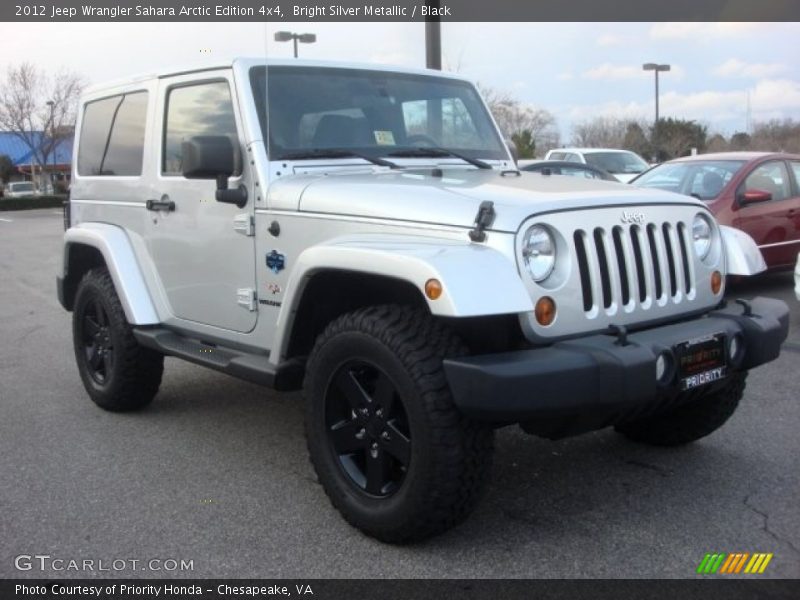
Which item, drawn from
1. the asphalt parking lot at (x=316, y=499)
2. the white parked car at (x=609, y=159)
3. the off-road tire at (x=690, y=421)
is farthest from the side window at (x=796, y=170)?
the white parked car at (x=609, y=159)

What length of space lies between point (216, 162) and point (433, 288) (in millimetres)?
1527

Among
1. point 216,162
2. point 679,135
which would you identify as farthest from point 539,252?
point 679,135

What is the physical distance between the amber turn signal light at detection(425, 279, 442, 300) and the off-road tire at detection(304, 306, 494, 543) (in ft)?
0.84

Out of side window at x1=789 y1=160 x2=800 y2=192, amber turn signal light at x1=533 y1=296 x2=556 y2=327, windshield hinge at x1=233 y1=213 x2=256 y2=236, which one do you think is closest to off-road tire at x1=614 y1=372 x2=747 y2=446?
amber turn signal light at x1=533 y1=296 x2=556 y2=327

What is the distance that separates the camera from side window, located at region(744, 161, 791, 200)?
9.28 m

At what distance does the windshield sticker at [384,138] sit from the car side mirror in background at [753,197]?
572 centimetres

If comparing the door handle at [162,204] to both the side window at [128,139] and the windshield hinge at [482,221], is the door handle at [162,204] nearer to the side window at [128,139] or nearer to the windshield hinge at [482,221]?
the side window at [128,139]

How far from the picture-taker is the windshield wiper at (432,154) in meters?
4.45

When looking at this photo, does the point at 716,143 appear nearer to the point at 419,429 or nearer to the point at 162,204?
the point at 162,204

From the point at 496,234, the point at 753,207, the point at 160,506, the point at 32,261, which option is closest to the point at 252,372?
the point at 160,506

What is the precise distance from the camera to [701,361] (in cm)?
338
